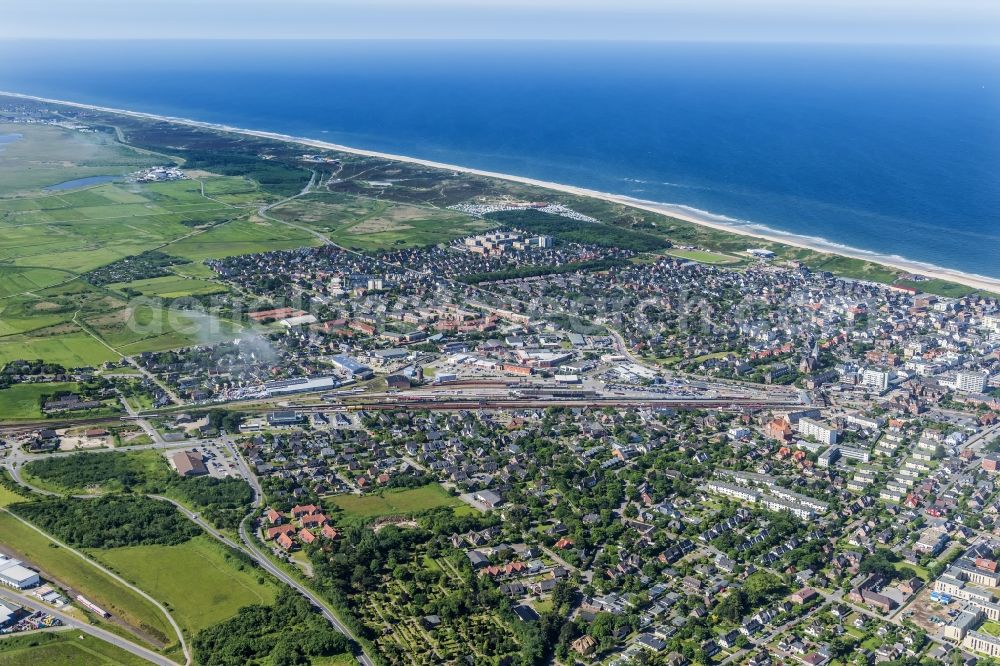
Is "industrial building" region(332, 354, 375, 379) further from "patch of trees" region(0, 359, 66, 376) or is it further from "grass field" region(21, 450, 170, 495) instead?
"patch of trees" region(0, 359, 66, 376)

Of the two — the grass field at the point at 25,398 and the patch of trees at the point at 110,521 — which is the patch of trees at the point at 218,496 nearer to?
the patch of trees at the point at 110,521

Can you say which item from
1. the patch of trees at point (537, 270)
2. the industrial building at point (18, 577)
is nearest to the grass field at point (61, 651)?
the industrial building at point (18, 577)

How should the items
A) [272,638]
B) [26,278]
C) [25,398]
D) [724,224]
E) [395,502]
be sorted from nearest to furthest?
[272,638]
[395,502]
[25,398]
[26,278]
[724,224]

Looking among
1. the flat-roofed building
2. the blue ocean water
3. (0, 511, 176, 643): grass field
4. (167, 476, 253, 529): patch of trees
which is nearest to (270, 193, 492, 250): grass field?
the blue ocean water

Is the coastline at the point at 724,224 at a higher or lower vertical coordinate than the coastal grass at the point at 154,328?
higher

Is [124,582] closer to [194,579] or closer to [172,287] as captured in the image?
[194,579]

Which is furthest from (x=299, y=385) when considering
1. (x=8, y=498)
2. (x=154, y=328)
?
(x=8, y=498)
